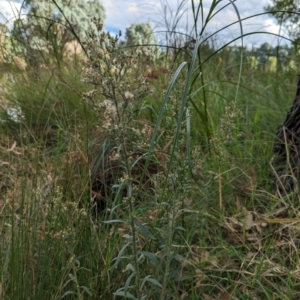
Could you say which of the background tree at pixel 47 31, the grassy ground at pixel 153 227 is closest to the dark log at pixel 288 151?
the grassy ground at pixel 153 227

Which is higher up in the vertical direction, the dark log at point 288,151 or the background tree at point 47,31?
the background tree at point 47,31

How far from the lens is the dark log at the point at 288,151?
2121 mm

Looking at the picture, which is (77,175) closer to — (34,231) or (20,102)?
(34,231)

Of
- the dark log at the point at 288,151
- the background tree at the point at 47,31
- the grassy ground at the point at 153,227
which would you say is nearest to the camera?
the grassy ground at the point at 153,227

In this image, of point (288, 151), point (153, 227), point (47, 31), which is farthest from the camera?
point (288, 151)

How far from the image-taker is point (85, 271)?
1522mm

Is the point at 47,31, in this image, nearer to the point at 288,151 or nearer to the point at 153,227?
the point at 153,227

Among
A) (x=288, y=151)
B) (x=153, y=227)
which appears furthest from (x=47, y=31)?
(x=288, y=151)

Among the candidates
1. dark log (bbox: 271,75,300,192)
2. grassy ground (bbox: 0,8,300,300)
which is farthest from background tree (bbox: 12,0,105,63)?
dark log (bbox: 271,75,300,192)

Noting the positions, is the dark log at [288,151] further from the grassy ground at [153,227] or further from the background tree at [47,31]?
the background tree at [47,31]

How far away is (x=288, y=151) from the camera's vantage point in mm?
2182

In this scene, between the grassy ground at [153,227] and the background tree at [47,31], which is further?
the background tree at [47,31]

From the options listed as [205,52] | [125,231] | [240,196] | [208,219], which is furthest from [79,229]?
[205,52]

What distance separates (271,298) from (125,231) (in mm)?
628
